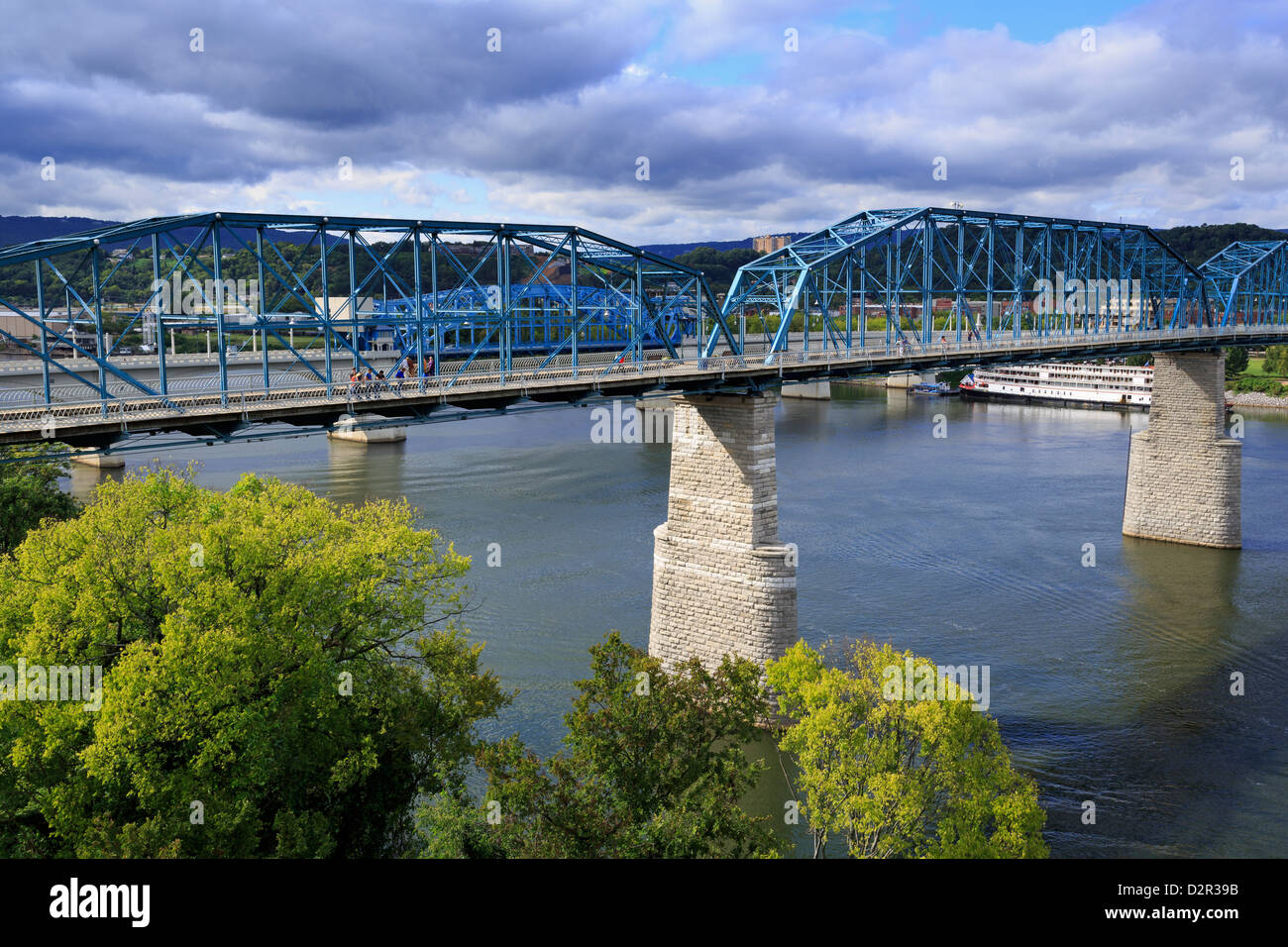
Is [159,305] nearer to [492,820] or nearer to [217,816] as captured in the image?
[217,816]

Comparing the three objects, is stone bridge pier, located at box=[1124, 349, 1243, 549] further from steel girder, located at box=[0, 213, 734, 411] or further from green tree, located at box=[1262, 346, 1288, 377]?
green tree, located at box=[1262, 346, 1288, 377]

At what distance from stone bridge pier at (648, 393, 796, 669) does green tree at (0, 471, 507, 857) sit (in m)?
8.49

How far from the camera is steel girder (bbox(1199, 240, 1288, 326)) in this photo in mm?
58562

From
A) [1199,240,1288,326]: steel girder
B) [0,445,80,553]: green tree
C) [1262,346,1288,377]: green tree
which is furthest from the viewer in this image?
[1262,346,1288,377]: green tree

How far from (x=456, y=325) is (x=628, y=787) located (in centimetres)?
1725

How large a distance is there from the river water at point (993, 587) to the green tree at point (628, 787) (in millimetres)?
4411

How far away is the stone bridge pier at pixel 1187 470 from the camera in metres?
39.7

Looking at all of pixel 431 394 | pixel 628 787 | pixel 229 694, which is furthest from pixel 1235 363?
pixel 229 694

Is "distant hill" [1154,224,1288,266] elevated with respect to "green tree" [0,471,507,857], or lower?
elevated

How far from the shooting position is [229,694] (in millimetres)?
13766

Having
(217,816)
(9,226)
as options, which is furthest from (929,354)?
(9,226)
